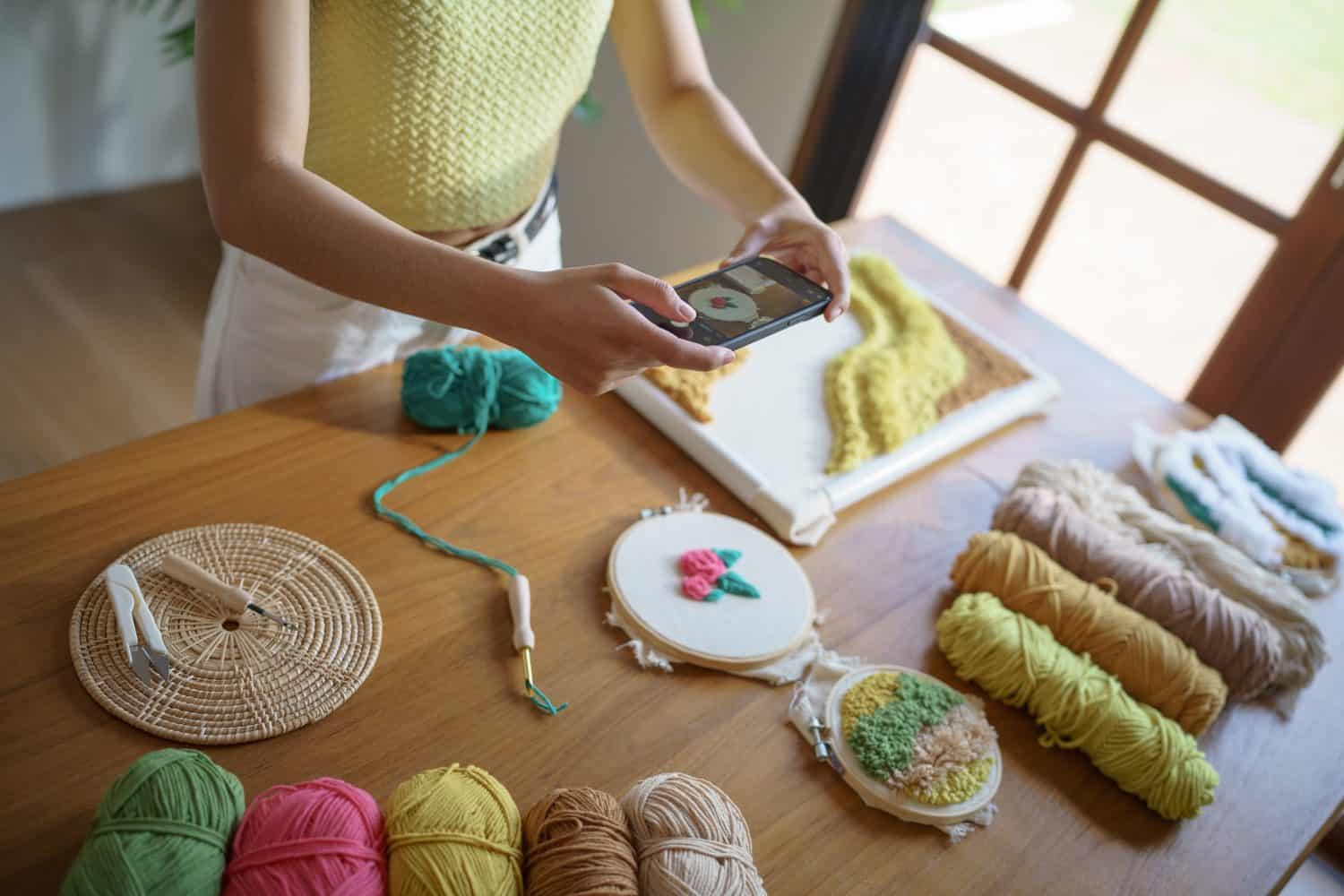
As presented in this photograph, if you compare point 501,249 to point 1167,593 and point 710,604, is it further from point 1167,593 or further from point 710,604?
point 1167,593

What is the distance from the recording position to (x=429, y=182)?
1016mm

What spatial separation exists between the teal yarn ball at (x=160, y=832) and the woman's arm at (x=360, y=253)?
0.35m

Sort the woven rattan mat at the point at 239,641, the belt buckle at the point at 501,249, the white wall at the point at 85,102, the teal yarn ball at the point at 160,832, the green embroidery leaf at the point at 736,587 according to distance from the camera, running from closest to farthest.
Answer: the teal yarn ball at the point at 160,832, the woven rattan mat at the point at 239,641, the green embroidery leaf at the point at 736,587, the belt buckle at the point at 501,249, the white wall at the point at 85,102

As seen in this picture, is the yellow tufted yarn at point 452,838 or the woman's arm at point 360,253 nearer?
the yellow tufted yarn at point 452,838

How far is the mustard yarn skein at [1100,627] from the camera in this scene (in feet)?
3.18

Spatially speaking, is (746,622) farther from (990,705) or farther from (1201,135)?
(1201,135)

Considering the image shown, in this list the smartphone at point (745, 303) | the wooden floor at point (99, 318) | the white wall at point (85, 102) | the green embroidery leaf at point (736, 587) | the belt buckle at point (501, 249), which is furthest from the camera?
the white wall at point (85, 102)

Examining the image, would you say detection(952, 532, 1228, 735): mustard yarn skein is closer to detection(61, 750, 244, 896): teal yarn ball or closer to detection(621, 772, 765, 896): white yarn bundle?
detection(621, 772, 765, 896): white yarn bundle

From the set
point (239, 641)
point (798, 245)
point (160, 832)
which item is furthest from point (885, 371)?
point (160, 832)

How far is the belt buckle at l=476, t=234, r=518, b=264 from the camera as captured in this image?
1112 mm

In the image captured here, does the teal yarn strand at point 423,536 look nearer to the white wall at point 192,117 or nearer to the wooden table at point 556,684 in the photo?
the wooden table at point 556,684

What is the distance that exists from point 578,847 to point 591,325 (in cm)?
35

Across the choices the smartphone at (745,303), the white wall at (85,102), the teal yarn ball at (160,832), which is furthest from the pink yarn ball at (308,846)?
the white wall at (85,102)

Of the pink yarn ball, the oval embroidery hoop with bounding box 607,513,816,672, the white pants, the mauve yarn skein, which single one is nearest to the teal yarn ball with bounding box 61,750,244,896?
the pink yarn ball
